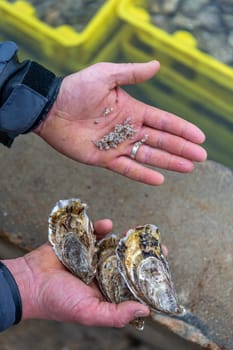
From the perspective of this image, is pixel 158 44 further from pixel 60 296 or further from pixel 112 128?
pixel 60 296

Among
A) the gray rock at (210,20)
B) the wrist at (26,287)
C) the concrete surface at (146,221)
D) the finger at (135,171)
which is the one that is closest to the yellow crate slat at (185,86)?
the gray rock at (210,20)

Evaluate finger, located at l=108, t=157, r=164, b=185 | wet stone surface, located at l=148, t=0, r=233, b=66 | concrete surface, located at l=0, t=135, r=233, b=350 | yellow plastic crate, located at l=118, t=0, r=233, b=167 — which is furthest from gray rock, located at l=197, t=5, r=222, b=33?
finger, located at l=108, t=157, r=164, b=185

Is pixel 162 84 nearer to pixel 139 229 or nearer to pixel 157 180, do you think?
pixel 157 180

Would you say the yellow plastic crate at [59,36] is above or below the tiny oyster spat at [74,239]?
above

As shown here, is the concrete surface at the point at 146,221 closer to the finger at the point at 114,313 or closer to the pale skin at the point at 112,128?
the pale skin at the point at 112,128

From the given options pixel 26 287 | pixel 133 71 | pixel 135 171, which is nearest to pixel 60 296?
pixel 26 287

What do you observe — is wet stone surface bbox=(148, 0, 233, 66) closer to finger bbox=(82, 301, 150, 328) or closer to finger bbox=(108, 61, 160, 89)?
finger bbox=(108, 61, 160, 89)
